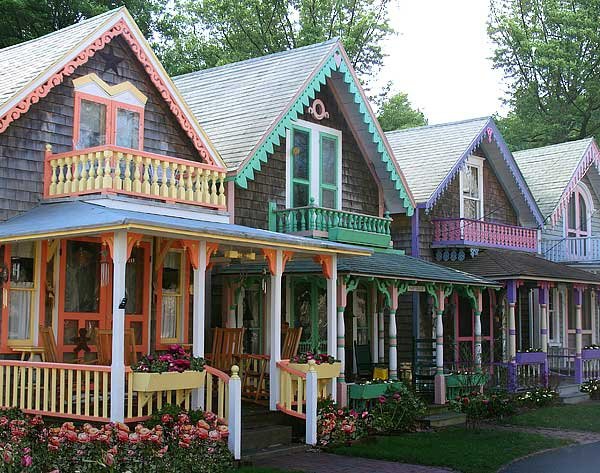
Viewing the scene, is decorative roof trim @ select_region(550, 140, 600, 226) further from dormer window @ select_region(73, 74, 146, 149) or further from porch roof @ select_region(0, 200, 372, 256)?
dormer window @ select_region(73, 74, 146, 149)

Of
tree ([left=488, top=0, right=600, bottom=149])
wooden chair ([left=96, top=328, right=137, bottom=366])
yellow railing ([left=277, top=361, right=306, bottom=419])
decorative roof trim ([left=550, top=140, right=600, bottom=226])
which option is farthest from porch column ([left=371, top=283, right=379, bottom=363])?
tree ([left=488, top=0, right=600, bottom=149])

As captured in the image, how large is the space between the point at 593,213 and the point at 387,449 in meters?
19.6

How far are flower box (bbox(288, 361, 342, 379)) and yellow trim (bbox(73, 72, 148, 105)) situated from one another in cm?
574

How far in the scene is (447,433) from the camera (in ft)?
55.9

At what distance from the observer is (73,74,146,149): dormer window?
16.3m

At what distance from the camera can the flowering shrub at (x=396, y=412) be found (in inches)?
666

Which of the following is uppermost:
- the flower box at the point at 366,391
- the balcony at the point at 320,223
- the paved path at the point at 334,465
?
the balcony at the point at 320,223

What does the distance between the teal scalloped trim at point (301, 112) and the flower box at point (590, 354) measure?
22.0 ft

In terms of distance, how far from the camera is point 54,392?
42.9 ft

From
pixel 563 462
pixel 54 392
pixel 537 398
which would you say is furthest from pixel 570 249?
pixel 54 392

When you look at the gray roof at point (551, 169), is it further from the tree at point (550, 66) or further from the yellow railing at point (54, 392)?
the yellow railing at point (54, 392)

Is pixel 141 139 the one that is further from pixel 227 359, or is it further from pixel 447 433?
pixel 447 433

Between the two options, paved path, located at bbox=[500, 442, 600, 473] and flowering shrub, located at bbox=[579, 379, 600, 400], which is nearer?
paved path, located at bbox=[500, 442, 600, 473]

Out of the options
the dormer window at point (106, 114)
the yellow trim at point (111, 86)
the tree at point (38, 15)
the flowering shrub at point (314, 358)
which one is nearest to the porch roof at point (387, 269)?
the flowering shrub at point (314, 358)
